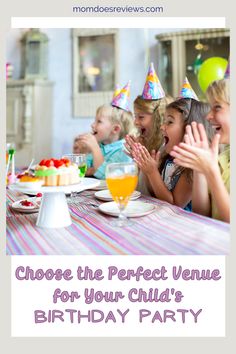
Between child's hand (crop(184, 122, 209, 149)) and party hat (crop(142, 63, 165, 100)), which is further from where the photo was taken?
party hat (crop(142, 63, 165, 100))

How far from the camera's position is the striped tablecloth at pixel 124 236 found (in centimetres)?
75

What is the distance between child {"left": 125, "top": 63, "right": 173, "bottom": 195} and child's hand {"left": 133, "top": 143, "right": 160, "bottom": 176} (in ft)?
0.66

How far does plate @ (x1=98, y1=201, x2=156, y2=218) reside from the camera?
3.06 feet

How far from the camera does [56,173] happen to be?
2.84 feet

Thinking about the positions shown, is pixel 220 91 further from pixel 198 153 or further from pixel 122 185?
pixel 122 185

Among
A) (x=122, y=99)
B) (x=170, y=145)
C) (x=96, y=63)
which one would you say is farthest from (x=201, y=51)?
(x=170, y=145)

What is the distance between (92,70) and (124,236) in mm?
2787

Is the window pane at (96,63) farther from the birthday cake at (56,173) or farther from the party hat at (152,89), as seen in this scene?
the birthday cake at (56,173)

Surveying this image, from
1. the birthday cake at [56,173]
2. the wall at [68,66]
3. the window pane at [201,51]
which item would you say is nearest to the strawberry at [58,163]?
the birthday cake at [56,173]

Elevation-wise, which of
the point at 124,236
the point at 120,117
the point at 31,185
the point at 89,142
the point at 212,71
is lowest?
the point at 124,236

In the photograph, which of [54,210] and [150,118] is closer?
[54,210]

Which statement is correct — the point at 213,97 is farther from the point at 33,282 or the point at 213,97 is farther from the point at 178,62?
the point at 178,62

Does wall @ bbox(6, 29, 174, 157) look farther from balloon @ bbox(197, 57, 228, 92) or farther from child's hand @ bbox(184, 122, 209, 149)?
child's hand @ bbox(184, 122, 209, 149)

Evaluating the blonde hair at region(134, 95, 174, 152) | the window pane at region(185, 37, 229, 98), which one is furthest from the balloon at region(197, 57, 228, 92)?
the blonde hair at region(134, 95, 174, 152)
